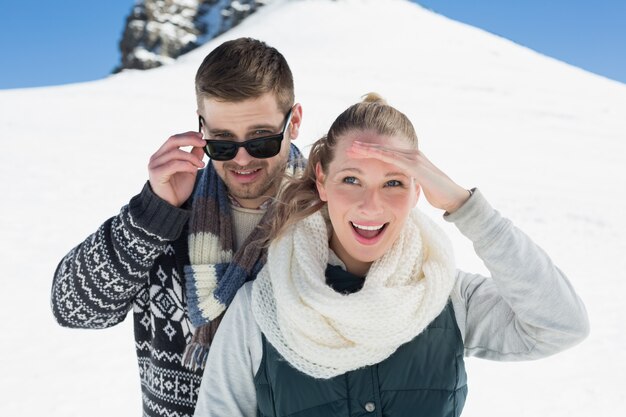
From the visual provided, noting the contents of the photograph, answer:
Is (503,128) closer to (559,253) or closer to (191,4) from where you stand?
(559,253)

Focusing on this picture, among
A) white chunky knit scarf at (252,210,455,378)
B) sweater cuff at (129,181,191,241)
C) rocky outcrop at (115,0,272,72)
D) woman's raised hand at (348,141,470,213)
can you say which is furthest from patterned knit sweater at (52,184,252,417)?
rocky outcrop at (115,0,272,72)

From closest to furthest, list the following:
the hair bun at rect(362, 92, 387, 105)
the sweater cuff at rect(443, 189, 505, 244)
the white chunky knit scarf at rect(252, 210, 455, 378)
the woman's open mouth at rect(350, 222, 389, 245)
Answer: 1. the sweater cuff at rect(443, 189, 505, 244)
2. the white chunky knit scarf at rect(252, 210, 455, 378)
3. the woman's open mouth at rect(350, 222, 389, 245)
4. the hair bun at rect(362, 92, 387, 105)

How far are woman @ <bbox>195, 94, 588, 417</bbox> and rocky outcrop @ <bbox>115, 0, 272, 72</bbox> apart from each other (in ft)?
213

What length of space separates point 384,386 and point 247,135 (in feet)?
3.43

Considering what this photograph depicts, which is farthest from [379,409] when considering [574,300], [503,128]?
[503,128]

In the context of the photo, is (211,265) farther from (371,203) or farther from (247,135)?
(371,203)

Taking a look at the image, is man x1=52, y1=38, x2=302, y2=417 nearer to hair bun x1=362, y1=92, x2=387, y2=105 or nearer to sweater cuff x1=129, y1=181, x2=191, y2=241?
sweater cuff x1=129, y1=181, x2=191, y2=241

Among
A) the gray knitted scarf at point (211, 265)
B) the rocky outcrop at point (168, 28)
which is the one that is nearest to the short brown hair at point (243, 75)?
the gray knitted scarf at point (211, 265)

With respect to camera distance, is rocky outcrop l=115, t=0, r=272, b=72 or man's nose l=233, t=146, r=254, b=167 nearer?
man's nose l=233, t=146, r=254, b=167

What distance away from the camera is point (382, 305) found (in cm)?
189

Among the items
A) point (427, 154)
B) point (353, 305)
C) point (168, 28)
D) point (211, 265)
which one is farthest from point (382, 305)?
point (168, 28)

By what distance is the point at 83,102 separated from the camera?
51.1 feet

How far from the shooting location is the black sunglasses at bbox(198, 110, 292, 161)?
2291mm

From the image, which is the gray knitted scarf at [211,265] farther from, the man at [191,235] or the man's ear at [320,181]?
the man's ear at [320,181]
